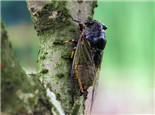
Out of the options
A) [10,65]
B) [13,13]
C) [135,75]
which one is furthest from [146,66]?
[10,65]

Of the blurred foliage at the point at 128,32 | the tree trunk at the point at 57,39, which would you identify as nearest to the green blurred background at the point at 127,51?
the blurred foliage at the point at 128,32

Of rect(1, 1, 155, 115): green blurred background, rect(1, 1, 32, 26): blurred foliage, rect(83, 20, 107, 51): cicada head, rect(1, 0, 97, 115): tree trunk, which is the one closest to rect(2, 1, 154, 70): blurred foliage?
rect(1, 1, 155, 115): green blurred background

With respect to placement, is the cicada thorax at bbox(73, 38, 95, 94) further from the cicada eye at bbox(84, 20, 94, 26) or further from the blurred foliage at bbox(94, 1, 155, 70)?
the blurred foliage at bbox(94, 1, 155, 70)

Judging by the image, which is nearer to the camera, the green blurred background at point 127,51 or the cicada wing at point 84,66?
the cicada wing at point 84,66

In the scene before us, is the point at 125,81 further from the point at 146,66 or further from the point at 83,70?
the point at 83,70

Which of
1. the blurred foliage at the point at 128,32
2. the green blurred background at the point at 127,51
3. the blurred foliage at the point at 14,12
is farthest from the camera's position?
the blurred foliage at the point at 14,12

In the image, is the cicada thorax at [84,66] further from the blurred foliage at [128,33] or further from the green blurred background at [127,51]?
the blurred foliage at [128,33]
